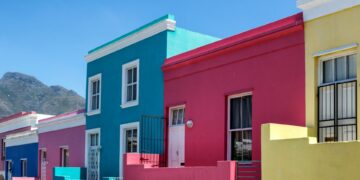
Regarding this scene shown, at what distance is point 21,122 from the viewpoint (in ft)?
100

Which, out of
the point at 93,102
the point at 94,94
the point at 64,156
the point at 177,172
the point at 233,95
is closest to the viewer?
the point at 177,172

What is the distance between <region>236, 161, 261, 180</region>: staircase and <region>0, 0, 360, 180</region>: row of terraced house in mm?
26

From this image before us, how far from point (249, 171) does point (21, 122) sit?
69.1 feet

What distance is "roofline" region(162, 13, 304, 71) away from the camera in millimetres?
12527

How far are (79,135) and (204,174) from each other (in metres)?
11.2

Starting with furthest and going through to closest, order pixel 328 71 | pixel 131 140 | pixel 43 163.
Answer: pixel 43 163 < pixel 131 140 < pixel 328 71

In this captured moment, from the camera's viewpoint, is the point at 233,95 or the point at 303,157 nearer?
the point at 303,157

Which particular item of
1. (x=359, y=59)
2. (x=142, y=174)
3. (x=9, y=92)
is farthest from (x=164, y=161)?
(x=9, y=92)

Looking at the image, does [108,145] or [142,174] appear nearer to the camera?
[142,174]

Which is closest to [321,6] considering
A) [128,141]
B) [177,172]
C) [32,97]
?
[177,172]

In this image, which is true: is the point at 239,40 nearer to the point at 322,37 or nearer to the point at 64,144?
the point at 322,37

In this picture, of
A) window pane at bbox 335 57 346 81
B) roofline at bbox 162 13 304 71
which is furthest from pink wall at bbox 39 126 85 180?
window pane at bbox 335 57 346 81

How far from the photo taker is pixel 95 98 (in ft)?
68.8

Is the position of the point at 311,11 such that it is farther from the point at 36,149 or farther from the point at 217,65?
the point at 36,149
